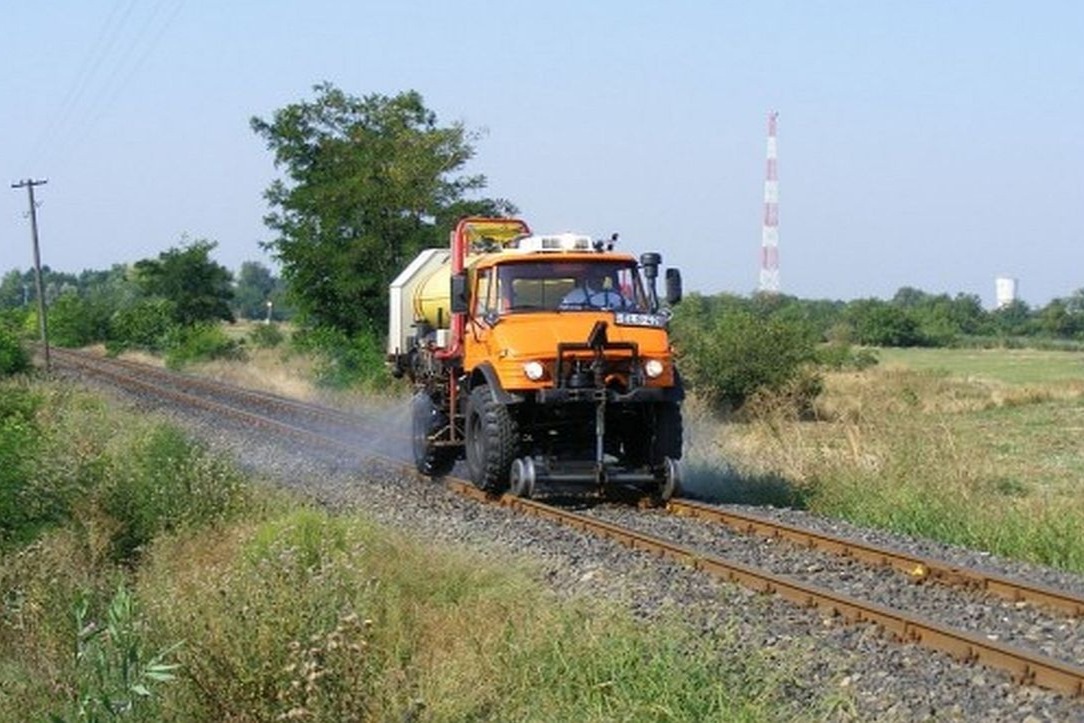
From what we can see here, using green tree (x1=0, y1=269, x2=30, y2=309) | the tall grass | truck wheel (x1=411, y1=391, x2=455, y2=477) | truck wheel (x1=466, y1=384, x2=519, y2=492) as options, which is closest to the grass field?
truck wheel (x1=466, y1=384, x2=519, y2=492)

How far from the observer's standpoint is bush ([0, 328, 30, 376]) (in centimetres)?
4444

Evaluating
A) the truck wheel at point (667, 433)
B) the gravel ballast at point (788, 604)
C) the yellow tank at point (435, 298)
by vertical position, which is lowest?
the gravel ballast at point (788, 604)

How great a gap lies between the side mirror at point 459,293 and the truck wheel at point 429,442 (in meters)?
1.82

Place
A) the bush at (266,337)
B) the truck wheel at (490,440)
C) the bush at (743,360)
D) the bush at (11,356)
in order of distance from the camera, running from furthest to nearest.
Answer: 1. the bush at (266,337)
2. the bush at (11,356)
3. the bush at (743,360)
4. the truck wheel at (490,440)

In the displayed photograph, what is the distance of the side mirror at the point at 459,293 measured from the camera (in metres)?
18.0

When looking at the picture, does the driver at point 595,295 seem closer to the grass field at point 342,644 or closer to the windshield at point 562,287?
the windshield at point 562,287

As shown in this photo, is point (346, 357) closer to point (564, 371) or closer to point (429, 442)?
point (429, 442)

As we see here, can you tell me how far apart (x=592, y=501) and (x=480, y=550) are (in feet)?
14.8

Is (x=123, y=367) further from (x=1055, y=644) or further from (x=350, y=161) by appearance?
(x=1055, y=644)

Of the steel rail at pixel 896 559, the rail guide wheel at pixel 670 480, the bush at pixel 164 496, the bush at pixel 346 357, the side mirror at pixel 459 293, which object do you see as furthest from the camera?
the bush at pixel 346 357

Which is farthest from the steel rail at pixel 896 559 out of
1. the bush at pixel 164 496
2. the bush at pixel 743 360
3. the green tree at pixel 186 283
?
the green tree at pixel 186 283

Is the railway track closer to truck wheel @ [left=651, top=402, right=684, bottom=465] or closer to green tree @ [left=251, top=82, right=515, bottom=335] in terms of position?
truck wheel @ [left=651, top=402, right=684, bottom=465]

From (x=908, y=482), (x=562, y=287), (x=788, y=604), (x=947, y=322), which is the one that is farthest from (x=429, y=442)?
(x=947, y=322)

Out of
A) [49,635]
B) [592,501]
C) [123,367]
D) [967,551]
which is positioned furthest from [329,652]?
[123,367]
